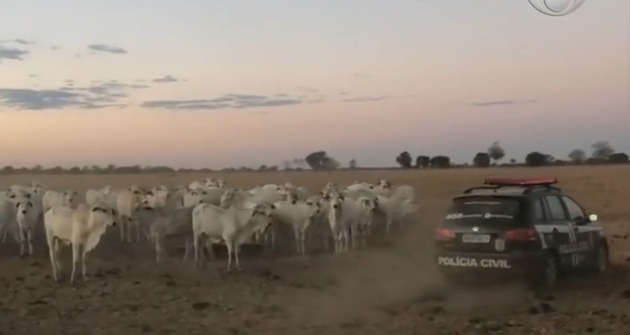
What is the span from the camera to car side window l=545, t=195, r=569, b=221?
53.5 feet

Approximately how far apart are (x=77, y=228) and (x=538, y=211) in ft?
29.1

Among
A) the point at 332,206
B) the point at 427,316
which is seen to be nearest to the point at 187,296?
the point at 427,316

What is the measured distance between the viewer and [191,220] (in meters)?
22.7

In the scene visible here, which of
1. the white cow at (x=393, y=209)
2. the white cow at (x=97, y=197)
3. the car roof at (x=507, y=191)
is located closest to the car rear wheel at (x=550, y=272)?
the car roof at (x=507, y=191)

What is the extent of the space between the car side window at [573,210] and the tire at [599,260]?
76 centimetres

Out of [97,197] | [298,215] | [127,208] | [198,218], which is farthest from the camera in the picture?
[97,197]

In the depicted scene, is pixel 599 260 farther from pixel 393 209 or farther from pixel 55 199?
pixel 55 199

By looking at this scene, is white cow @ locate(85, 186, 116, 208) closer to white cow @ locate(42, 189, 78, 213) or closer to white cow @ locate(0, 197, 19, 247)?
white cow @ locate(42, 189, 78, 213)

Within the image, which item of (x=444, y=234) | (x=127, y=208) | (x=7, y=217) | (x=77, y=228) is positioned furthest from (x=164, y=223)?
(x=444, y=234)

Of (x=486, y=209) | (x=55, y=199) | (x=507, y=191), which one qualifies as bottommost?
(x=486, y=209)

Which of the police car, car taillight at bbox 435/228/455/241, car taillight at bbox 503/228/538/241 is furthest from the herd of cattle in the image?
car taillight at bbox 503/228/538/241

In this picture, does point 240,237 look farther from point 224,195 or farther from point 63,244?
point 224,195

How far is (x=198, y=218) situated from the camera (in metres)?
21.6

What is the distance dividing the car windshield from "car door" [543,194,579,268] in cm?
83
